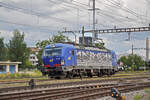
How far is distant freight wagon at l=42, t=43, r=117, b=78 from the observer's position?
2595 cm

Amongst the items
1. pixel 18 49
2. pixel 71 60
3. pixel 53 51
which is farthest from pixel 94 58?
pixel 18 49

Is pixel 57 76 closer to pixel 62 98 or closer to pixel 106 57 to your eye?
pixel 106 57

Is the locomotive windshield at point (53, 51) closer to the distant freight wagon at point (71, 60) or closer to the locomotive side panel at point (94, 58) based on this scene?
the distant freight wagon at point (71, 60)

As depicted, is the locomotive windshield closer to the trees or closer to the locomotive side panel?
the locomotive side panel

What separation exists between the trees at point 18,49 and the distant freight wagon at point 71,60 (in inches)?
1811

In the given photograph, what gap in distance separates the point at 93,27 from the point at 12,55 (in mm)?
39189

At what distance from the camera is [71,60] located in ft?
88.2

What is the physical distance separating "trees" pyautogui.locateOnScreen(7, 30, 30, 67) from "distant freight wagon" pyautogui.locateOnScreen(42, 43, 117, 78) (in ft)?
151

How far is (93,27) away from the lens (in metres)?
43.5

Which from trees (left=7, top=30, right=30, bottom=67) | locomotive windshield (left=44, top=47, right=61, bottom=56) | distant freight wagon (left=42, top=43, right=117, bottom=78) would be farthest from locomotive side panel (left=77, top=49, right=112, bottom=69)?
trees (left=7, top=30, right=30, bottom=67)

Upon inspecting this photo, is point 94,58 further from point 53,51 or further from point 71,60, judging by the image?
point 53,51

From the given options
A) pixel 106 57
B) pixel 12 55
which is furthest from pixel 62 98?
pixel 12 55

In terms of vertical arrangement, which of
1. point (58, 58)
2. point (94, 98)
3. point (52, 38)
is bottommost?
point (94, 98)

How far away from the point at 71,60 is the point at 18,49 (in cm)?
5206
